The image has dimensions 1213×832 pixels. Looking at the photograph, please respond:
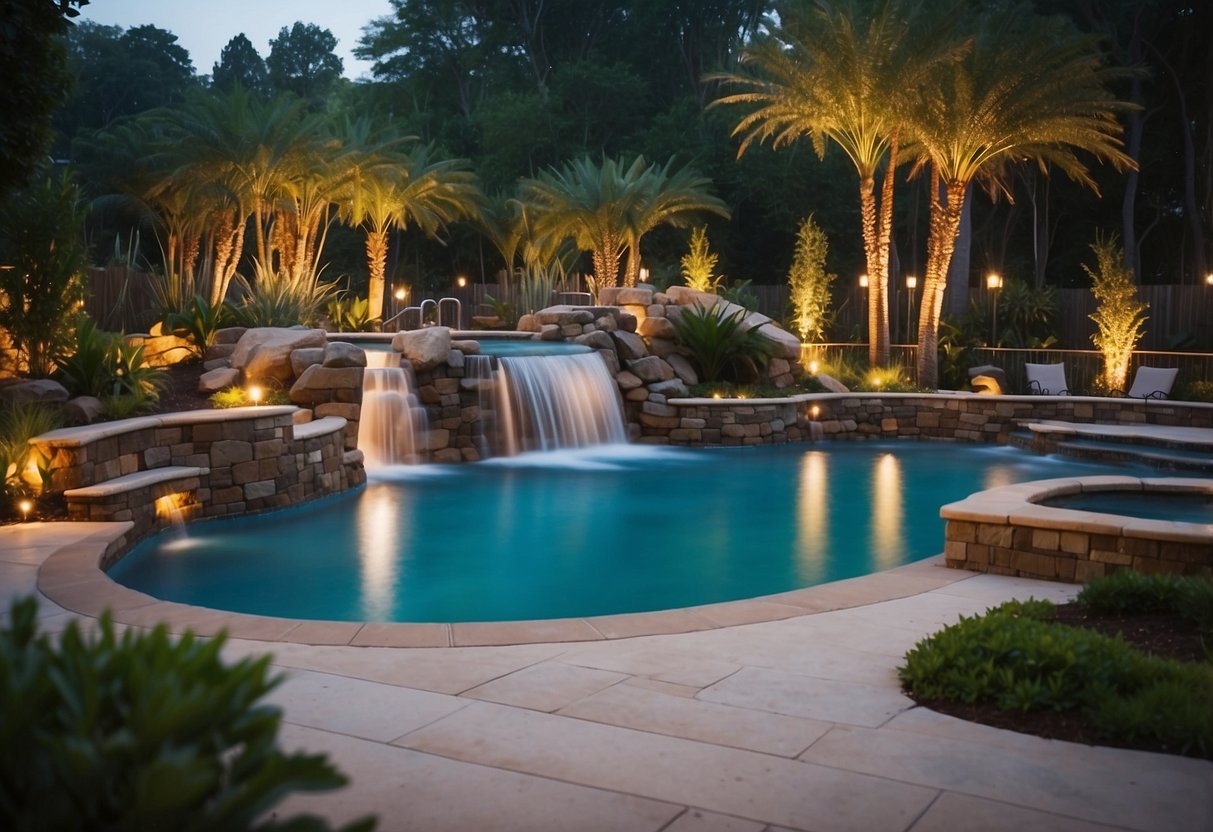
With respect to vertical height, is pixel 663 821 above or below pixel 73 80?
below

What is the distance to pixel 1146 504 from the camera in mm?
8906

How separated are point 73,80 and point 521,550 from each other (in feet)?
16.5

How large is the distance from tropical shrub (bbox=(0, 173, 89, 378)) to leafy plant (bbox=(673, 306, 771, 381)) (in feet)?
32.7

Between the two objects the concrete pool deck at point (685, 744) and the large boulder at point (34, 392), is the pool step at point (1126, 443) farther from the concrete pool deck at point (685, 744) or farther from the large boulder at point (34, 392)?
the large boulder at point (34, 392)

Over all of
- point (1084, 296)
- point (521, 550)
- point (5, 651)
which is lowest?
point (521, 550)

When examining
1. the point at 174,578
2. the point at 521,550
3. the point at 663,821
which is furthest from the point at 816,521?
the point at 663,821

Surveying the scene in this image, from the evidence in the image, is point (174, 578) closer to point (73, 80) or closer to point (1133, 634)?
point (73, 80)

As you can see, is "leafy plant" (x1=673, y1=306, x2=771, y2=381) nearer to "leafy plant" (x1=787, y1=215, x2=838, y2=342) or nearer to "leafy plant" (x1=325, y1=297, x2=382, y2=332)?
"leafy plant" (x1=787, y1=215, x2=838, y2=342)

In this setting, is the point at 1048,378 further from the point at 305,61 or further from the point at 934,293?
the point at 305,61

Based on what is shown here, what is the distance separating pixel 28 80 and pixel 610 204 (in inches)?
770

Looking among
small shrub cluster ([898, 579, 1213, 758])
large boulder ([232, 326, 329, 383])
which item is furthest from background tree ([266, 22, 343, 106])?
small shrub cluster ([898, 579, 1213, 758])

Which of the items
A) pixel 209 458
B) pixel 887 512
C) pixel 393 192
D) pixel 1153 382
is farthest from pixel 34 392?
pixel 393 192

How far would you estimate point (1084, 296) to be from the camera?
25.1m

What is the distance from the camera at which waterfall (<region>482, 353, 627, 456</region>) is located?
1541 centimetres
